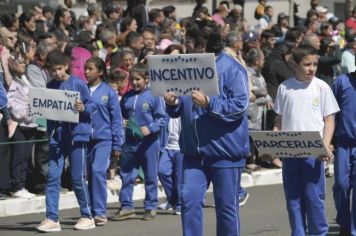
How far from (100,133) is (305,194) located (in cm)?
319

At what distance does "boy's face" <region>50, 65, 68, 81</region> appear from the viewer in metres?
12.3

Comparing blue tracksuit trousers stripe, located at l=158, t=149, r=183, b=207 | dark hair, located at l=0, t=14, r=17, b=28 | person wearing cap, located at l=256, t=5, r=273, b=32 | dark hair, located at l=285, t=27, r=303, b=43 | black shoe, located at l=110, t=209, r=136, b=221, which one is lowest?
black shoe, located at l=110, t=209, r=136, b=221

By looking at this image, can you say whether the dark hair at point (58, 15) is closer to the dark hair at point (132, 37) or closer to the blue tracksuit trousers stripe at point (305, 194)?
the dark hair at point (132, 37)

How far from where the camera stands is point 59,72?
40.5 feet

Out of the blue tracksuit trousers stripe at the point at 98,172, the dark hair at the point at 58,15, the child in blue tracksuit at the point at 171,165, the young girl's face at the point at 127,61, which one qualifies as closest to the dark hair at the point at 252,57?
the young girl's face at the point at 127,61

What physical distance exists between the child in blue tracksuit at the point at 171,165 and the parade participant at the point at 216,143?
4196 mm

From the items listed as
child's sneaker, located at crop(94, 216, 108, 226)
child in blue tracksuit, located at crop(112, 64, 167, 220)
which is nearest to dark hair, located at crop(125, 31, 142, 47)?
child in blue tracksuit, located at crop(112, 64, 167, 220)

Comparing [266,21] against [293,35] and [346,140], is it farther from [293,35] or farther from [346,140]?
[346,140]

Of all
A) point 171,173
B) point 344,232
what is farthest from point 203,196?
point 171,173

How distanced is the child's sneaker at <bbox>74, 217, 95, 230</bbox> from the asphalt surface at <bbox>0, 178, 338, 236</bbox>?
71 mm

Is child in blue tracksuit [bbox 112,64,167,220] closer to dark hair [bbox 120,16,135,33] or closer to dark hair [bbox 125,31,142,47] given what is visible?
dark hair [bbox 125,31,142,47]

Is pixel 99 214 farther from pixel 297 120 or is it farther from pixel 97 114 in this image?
pixel 297 120

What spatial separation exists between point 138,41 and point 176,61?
23.6 feet

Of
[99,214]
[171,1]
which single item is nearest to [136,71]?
[99,214]
